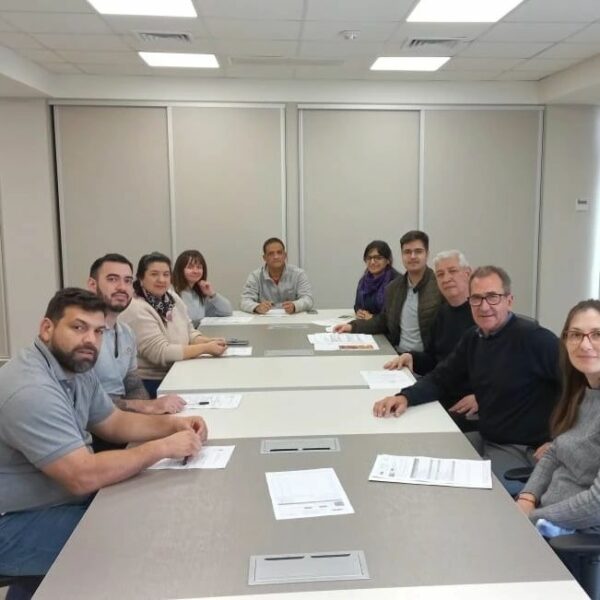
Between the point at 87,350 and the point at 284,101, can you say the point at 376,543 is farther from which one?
the point at 284,101

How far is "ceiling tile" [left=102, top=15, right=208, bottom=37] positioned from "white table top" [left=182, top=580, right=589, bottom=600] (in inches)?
148

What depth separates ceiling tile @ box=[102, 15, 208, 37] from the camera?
3.89m

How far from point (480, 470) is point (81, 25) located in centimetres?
383

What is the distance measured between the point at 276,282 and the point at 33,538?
11.2 feet

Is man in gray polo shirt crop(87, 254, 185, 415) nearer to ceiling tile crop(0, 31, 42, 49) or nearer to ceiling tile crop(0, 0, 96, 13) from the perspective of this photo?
ceiling tile crop(0, 0, 96, 13)

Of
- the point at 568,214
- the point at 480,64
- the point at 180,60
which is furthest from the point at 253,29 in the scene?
the point at 568,214

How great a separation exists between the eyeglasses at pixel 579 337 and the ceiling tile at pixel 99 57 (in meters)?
4.14

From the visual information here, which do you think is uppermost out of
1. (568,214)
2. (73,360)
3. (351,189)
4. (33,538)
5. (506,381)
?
(351,189)

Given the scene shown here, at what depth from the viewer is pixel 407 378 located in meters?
2.63

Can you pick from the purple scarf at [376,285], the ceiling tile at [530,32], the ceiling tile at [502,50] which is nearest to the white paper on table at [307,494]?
the purple scarf at [376,285]

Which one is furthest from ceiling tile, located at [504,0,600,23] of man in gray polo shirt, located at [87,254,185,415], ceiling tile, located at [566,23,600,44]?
man in gray polo shirt, located at [87,254,185,415]

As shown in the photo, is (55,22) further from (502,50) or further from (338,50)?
(502,50)

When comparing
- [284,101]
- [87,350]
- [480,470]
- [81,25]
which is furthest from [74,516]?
[284,101]

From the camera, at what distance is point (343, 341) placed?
3.45 metres
